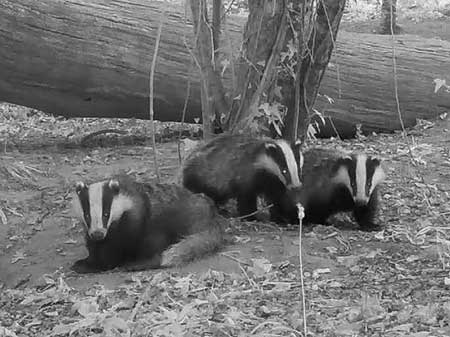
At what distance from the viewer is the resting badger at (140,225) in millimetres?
5656

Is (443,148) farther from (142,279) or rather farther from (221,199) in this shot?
(142,279)

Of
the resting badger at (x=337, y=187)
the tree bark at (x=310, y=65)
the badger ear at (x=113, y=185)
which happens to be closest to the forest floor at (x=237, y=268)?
the resting badger at (x=337, y=187)

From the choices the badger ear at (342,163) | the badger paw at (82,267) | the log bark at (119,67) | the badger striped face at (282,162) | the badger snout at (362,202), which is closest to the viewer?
the badger paw at (82,267)

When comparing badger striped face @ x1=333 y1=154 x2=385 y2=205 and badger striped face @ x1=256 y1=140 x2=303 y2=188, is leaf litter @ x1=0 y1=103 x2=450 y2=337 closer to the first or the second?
badger striped face @ x1=333 y1=154 x2=385 y2=205

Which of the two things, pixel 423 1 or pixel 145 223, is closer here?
pixel 145 223

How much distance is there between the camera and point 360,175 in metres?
6.46

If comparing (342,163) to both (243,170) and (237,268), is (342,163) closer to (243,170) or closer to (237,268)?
(243,170)

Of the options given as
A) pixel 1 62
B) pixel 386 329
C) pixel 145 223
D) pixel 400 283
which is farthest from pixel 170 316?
pixel 1 62

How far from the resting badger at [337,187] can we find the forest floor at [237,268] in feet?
0.56

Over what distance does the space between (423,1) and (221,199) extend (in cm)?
1272

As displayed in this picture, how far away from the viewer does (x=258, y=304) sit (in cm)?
441

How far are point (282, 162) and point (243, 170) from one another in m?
0.39

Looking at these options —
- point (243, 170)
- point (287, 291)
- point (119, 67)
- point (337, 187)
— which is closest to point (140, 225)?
point (243, 170)

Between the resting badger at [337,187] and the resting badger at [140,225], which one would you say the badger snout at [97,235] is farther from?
the resting badger at [337,187]
